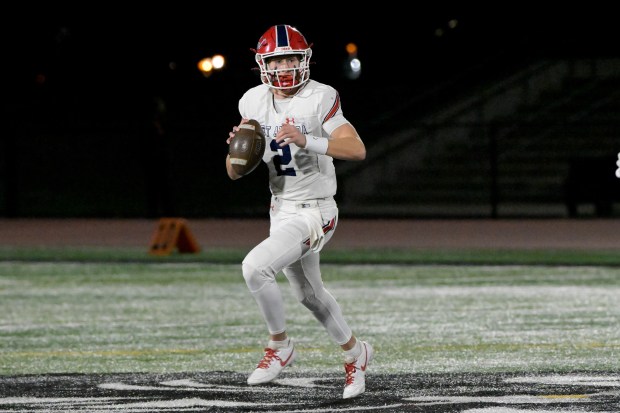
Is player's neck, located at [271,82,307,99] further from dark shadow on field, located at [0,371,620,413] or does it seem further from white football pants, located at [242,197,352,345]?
dark shadow on field, located at [0,371,620,413]

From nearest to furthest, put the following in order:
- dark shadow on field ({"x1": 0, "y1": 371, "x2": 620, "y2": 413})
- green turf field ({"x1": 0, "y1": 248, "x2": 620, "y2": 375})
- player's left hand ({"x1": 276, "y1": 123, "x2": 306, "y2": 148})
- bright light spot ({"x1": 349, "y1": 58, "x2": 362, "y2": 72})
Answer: dark shadow on field ({"x1": 0, "y1": 371, "x2": 620, "y2": 413}) → player's left hand ({"x1": 276, "y1": 123, "x2": 306, "y2": 148}) → green turf field ({"x1": 0, "y1": 248, "x2": 620, "y2": 375}) → bright light spot ({"x1": 349, "y1": 58, "x2": 362, "y2": 72})

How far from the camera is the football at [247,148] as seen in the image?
8625 millimetres

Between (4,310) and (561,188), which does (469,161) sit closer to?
(561,188)

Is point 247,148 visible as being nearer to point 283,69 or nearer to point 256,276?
point 283,69

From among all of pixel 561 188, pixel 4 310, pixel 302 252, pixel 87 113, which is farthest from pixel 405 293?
pixel 87 113

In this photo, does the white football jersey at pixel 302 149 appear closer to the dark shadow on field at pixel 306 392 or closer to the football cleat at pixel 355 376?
the football cleat at pixel 355 376

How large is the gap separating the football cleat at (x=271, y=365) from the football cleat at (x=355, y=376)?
0.46m

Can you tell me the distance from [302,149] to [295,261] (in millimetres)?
612

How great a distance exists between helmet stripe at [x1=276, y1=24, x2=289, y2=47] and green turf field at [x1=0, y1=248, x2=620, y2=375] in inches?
82.5

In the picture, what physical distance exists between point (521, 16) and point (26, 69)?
38.3ft

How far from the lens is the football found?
8625mm

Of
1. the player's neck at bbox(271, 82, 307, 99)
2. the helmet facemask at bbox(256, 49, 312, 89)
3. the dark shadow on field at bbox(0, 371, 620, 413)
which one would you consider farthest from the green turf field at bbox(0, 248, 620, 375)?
the helmet facemask at bbox(256, 49, 312, 89)

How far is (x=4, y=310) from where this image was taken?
13750 millimetres

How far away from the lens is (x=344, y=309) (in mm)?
13586
